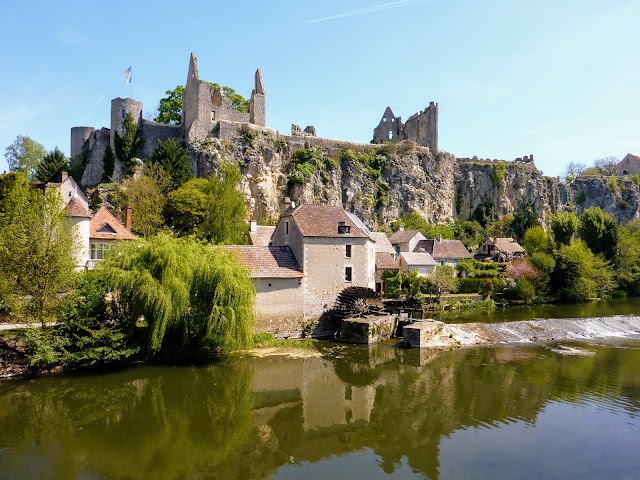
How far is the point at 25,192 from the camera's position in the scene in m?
20.6

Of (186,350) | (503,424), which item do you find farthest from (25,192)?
(503,424)

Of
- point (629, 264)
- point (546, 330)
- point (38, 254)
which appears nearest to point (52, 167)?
point (38, 254)

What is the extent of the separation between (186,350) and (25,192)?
1038cm

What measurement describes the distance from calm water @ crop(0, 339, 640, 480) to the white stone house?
5.45 meters

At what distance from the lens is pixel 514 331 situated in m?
27.0

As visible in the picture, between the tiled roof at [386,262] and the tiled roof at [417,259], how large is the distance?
1609 mm

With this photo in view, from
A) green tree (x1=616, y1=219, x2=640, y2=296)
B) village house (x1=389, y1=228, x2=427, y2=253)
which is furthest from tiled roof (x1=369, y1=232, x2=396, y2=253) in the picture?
green tree (x1=616, y1=219, x2=640, y2=296)

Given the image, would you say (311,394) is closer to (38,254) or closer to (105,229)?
(38,254)

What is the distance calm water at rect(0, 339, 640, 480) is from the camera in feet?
37.1

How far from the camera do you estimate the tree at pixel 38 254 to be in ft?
57.1

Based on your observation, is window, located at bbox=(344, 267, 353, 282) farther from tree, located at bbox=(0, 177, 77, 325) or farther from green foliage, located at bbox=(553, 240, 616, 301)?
green foliage, located at bbox=(553, 240, 616, 301)

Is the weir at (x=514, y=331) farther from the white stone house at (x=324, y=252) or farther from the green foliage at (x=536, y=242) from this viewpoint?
the green foliage at (x=536, y=242)

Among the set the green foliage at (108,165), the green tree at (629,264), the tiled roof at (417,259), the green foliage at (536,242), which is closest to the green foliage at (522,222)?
the green foliage at (536,242)

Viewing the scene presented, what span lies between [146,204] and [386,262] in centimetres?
2075
